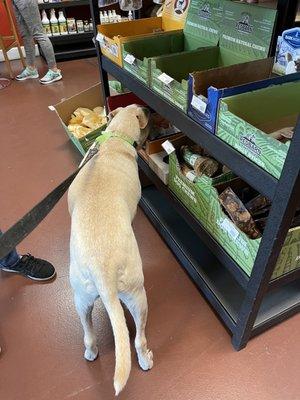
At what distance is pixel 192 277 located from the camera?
58.9 inches

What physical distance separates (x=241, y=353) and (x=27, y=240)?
1197mm

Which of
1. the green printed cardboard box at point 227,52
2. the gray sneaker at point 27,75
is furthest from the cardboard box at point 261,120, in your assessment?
the gray sneaker at point 27,75

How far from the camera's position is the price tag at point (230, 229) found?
1.08 m

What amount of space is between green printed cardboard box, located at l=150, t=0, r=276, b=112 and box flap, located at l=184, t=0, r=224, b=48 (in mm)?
39

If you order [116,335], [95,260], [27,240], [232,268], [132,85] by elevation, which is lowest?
[27,240]

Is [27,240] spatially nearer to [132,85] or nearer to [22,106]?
[132,85]

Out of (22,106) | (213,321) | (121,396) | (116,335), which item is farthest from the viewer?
(22,106)

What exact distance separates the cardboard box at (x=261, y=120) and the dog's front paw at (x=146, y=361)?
Answer: 2.60 ft

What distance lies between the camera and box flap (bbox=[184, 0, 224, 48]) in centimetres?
142

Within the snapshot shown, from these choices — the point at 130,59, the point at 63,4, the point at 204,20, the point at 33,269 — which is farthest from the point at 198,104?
the point at 63,4

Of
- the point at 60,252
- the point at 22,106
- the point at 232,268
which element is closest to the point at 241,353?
the point at 232,268

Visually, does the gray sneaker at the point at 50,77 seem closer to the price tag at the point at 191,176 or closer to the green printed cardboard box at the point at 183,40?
the green printed cardboard box at the point at 183,40

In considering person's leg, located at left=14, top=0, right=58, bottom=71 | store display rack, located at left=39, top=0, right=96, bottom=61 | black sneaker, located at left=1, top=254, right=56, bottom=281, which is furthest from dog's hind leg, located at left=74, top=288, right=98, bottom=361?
store display rack, located at left=39, top=0, right=96, bottom=61

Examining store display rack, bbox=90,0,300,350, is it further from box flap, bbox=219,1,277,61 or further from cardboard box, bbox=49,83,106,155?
cardboard box, bbox=49,83,106,155
